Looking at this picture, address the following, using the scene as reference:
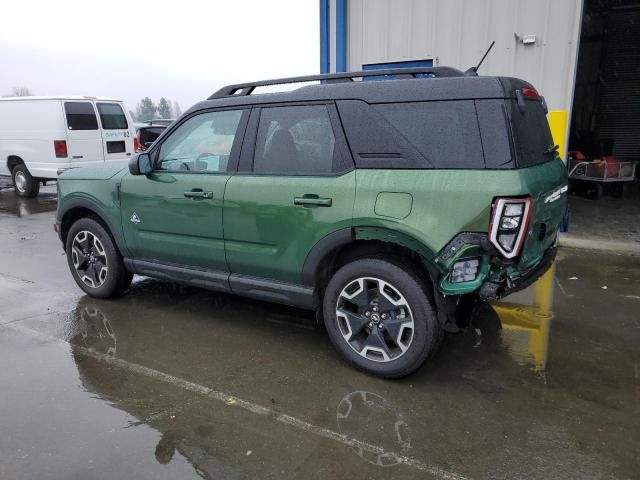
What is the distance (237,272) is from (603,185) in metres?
10.6

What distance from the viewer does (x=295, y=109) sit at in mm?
3602

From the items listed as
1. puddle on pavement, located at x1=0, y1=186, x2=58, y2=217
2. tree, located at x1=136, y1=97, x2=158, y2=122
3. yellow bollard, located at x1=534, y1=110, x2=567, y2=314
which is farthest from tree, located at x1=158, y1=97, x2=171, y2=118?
yellow bollard, located at x1=534, y1=110, x2=567, y2=314

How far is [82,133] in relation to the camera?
10594 millimetres

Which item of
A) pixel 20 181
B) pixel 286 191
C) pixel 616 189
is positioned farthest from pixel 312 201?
pixel 20 181

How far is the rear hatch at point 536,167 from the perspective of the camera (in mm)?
2928

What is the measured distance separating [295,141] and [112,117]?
9076 millimetres

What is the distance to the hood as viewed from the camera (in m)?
4.55

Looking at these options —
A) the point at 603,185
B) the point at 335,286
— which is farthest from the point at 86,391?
the point at 603,185

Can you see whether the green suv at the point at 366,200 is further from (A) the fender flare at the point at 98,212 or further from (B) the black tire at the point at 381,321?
(A) the fender flare at the point at 98,212

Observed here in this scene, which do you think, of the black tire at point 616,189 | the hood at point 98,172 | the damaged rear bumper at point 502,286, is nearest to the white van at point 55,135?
the hood at point 98,172

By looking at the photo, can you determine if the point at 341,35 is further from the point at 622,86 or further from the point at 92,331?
the point at 622,86

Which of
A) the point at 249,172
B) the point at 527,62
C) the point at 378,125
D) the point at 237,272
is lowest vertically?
the point at 237,272

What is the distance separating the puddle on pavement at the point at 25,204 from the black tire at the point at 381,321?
8.30m

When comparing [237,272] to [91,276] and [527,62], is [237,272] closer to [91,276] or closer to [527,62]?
[91,276]
